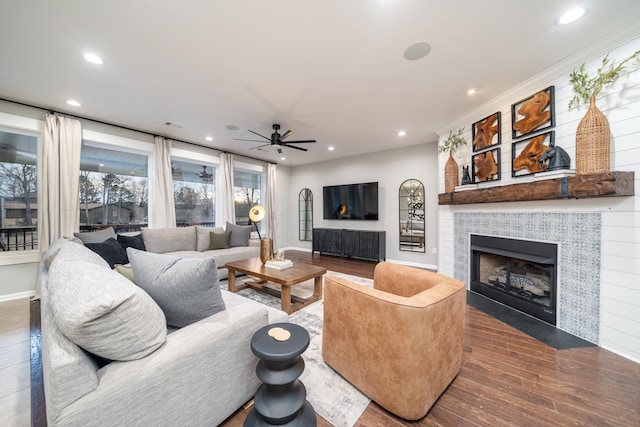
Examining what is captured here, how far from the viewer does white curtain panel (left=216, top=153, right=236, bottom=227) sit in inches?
208

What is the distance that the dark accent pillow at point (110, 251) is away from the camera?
9.53 feet

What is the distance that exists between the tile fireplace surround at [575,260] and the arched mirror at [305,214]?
15.9 ft

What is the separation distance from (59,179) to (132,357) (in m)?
3.89

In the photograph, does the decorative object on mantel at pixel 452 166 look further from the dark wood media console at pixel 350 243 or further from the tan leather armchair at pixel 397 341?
the tan leather armchair at pixel 397 341

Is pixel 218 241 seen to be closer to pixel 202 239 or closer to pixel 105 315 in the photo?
pixel 202 239

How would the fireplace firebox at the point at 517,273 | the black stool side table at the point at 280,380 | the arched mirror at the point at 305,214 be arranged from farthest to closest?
the arched mirror at the point at 305,214 → the fireplace firebox at the point at 517,273 → the black stool side table at the point at 280,380

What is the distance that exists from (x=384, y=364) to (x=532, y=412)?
0.91 m

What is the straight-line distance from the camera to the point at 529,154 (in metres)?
2.60

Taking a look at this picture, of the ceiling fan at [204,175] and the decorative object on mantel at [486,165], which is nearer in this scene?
the decorative object on mantel at [486,165]

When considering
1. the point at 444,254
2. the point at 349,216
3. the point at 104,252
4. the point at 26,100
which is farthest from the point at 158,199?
the point at 444,254

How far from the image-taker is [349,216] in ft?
19.3

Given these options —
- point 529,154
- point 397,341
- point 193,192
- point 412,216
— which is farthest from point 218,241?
point 529,154

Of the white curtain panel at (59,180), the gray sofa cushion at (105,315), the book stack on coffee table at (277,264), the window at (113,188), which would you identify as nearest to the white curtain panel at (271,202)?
the window at (113,188)

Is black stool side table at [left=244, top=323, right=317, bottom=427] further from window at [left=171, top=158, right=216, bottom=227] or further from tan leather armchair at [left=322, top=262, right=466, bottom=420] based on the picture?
window at [left=171, top=158, right=216, bottom=227]
